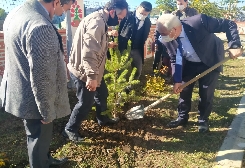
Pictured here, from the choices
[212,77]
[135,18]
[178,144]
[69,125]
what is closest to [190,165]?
[178,144]

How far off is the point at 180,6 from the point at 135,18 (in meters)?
1.02

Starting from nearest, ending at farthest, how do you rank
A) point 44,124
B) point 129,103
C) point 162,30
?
point 44,124, point 162,30, point 129,103

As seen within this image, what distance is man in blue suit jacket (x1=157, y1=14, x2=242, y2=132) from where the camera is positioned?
294cm

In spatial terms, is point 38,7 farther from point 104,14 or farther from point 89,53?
point 104,14

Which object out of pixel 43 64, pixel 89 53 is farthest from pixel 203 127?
pixel 43 64

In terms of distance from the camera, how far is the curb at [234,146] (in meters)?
2.92

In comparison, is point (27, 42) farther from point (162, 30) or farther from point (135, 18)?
point (135, 18)

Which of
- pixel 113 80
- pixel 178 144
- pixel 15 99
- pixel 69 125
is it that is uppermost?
pixel 15 99

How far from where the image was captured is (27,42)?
176 cm

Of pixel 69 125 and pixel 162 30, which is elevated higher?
pixel 162 30

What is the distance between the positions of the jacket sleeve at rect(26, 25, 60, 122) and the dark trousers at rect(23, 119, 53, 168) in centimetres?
23

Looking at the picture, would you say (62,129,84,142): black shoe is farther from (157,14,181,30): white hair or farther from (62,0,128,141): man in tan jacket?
(157,14,181,30): white hair

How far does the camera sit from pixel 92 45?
2.70m

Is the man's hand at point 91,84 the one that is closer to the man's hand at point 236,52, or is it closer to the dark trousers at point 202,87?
the dark trousers at point 202,87
